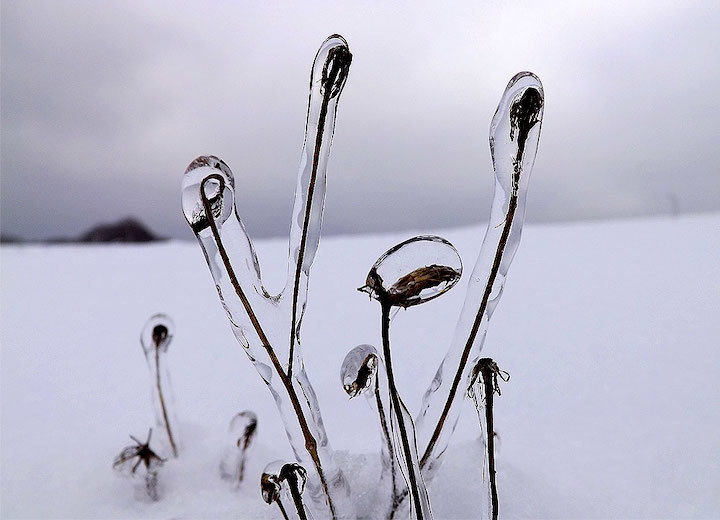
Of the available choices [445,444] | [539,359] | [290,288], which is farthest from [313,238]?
[539,359]

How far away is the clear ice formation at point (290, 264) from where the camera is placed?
502 millimetres

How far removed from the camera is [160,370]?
858 millimetres

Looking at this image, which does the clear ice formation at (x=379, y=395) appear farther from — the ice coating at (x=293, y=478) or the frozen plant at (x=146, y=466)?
the frozen plant at (x=146, y=466)

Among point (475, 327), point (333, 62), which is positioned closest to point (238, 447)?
point (475, 327)

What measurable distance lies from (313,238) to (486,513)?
0.29 metres

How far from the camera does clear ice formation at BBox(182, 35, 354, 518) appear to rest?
502mm

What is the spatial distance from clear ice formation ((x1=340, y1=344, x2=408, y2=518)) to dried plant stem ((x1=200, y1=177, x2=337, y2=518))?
0.06 meters

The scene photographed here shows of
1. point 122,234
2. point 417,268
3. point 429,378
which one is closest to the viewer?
point 417,268

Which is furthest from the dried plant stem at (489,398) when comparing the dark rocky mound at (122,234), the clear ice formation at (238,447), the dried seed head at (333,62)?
the dark rocky mound at (122,234)

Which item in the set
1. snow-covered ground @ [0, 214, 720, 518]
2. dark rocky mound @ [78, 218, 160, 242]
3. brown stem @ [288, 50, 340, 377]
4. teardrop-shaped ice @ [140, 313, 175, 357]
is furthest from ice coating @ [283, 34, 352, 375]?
dark rocky mound @ [78, 218, 160, 242]

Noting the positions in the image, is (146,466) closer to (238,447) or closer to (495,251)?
(238,447)

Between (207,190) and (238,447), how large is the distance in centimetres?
41

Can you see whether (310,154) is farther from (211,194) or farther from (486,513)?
(486,513)

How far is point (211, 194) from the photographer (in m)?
0.50
